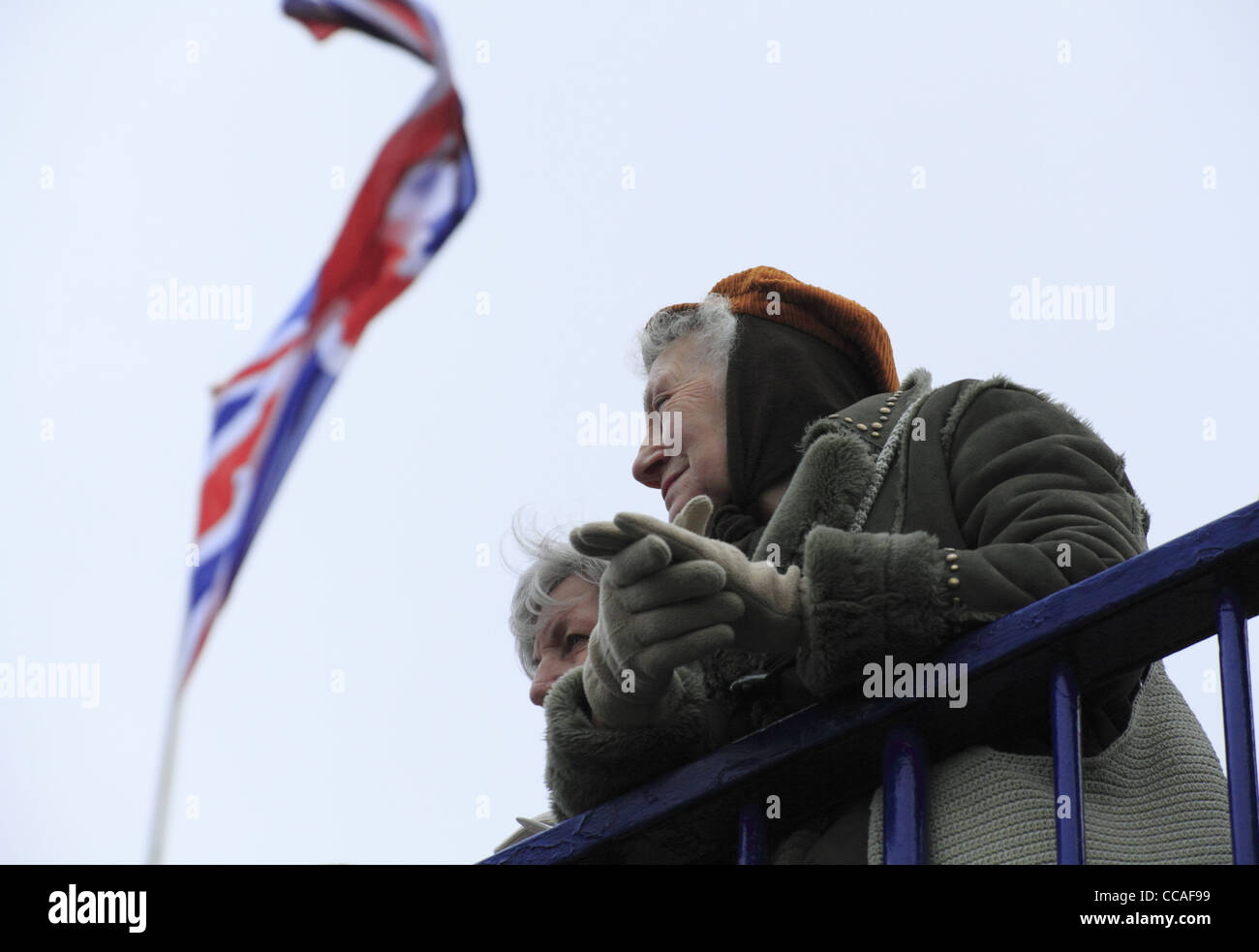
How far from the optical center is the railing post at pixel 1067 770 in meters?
2.53

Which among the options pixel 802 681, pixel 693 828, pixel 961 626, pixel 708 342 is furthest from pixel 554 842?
pixel 708 342

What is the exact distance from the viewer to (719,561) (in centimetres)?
280

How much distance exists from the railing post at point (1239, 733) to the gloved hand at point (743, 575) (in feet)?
2.05

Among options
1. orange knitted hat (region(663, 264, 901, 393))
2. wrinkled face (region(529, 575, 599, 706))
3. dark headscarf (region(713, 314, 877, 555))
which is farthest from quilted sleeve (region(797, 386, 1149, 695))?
wrinkled face (region(529, 575, 599, 706))

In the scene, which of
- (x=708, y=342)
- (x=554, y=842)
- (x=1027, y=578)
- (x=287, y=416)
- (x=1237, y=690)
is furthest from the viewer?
(x=708, y=342)

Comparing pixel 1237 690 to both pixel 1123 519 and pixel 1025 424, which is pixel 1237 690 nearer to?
pixel 1123 519

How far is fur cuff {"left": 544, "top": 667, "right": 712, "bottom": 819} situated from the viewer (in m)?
3.10

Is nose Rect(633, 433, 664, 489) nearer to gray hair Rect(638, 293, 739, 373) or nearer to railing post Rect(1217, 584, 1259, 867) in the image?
gray hair Rect(638, 293, 739, 373)

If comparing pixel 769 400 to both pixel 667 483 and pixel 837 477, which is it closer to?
pixel 667 483

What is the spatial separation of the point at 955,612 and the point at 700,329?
4.57 ft

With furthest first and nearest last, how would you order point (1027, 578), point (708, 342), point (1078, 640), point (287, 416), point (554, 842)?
1. point (708, 342)
2. point (554, 842)
3. point (1027, 578)
4. point (1078, 640)
5. point (287, 416)

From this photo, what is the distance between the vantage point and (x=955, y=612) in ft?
9.20

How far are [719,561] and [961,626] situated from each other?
0.35 metres

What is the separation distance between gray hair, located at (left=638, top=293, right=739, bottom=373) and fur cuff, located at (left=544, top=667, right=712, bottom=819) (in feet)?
3.22
